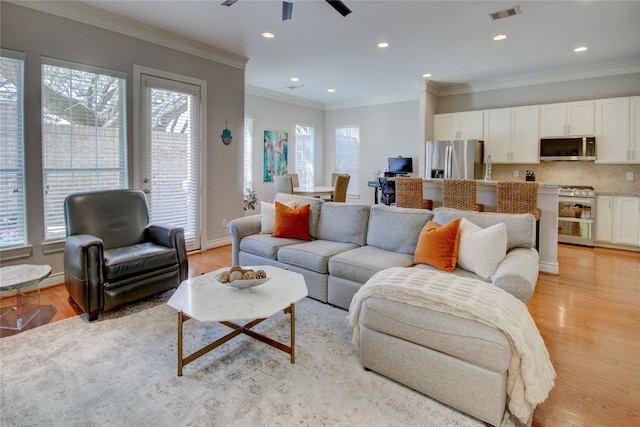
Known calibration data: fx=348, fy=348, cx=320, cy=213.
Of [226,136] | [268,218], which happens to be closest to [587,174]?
[268,218]

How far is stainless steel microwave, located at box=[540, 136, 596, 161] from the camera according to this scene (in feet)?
18.1

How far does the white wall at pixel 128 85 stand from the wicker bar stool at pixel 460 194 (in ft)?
10.2

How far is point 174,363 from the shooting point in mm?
2197

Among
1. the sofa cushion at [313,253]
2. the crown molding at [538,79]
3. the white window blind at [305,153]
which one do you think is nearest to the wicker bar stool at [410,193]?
the sofa cushion at [313,253]

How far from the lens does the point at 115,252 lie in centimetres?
312

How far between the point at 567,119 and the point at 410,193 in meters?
3.31

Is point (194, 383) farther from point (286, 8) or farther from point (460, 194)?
point (460, 194)

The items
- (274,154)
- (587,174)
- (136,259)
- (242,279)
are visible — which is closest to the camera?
(242,279)

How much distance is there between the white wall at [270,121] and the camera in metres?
7.27

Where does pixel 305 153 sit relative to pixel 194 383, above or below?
above

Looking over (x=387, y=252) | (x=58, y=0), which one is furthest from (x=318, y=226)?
(x=58, y=0)

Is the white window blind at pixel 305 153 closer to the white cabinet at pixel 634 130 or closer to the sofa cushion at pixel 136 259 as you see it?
the sofa cushion at pixel 136 259

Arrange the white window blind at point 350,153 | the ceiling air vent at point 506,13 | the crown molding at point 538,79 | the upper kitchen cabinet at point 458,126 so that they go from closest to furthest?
the ceiling air vent at point 506,13, the crown molding at point 538,79, the upper kitchen cabinet at point 458,126, the white window blind at point 350,153

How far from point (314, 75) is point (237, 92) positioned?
5.20 feet
